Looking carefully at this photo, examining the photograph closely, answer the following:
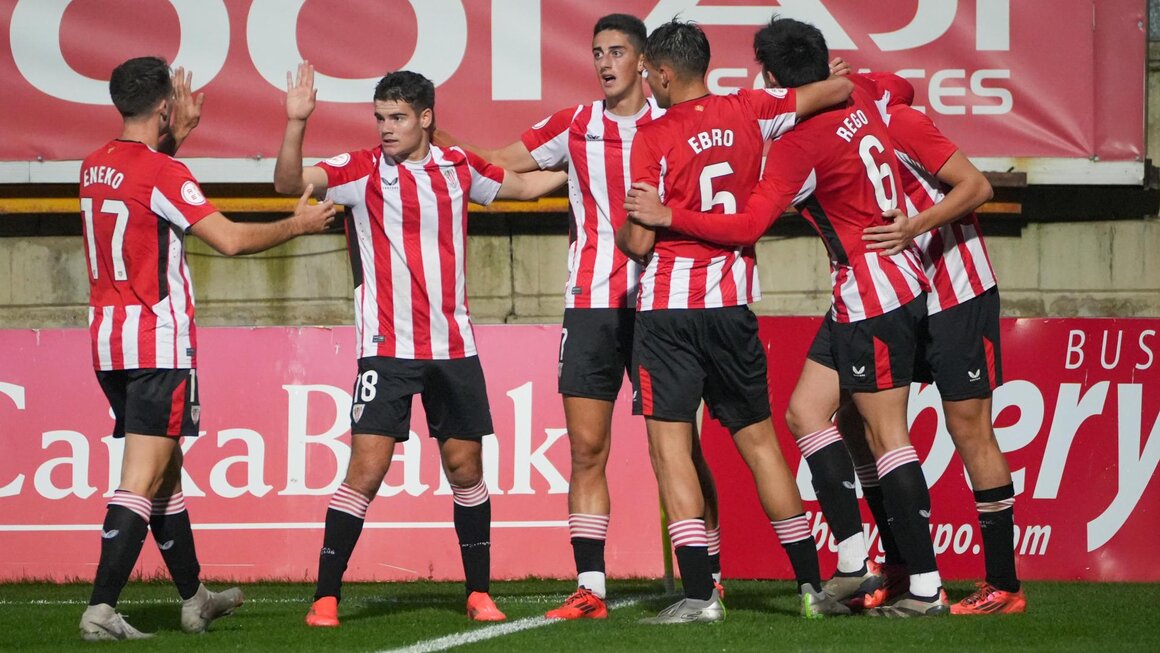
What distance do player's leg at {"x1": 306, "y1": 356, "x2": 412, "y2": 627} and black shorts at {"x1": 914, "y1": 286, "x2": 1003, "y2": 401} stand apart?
2050 millimetres

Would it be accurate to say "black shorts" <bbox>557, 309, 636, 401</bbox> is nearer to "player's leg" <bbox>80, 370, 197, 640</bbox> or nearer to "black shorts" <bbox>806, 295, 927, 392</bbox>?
"black shorts" <bbox>806, 295, 927, 392</bbox>

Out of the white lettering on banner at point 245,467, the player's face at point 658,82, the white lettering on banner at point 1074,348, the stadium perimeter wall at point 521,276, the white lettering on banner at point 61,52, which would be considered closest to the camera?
the player's face at point 658,82

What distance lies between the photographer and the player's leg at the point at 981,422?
536cm

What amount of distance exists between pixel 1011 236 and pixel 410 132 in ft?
20.2

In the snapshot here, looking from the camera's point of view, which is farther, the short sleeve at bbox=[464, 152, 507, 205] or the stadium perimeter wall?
the stadium perimeter wall

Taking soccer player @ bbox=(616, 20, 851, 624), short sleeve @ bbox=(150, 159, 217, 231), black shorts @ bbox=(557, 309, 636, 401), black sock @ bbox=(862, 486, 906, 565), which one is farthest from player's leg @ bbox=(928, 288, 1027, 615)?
short sleeve @ bbox=(150, 159, 217, 231)

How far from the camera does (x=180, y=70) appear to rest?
535 cm

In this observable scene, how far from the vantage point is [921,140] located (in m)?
5.37

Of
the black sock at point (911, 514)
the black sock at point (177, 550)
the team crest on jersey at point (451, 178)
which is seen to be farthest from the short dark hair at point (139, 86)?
the black sock at point (911, 514)

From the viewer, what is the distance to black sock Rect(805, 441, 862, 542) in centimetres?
541

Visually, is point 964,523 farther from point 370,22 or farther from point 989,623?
point 370,22

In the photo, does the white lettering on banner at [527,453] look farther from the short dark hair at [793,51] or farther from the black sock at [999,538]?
the short dark hair at [793,51]

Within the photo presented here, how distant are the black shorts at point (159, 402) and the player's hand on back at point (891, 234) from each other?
2.62 meters

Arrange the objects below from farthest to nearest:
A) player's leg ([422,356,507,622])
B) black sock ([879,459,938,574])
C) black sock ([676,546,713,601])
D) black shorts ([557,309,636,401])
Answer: black shorts ([557,309,636,401]) → player's leg ([422,356,507,622]) → black sock ([879,459,938,574]) → black sock ([676,546,713,601])
